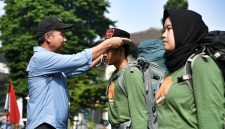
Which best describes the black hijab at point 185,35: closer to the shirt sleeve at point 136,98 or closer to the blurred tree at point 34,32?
the shirt sleeve at point 136,98

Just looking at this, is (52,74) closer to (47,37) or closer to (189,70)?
(47,37)

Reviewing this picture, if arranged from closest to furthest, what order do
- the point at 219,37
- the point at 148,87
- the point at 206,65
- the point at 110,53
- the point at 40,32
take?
1. the point at 206,65
2. the point at 219,37
3. the point at 148,87
4. the point at 110,53
5. the point at 40,32

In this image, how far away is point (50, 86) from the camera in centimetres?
536

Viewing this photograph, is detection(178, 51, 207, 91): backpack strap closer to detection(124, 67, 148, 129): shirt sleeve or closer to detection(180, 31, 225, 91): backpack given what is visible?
detection(180, 31, 225, 91): backpack

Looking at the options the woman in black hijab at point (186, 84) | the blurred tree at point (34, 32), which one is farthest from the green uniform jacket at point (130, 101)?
the blurred tree at point (34, 32)

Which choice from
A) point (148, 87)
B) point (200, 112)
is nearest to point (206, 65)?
point (200, 112)

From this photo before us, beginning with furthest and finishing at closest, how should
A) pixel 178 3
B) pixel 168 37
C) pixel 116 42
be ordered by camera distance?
pixel 178 3
pixel 116 42
pixel 168 37

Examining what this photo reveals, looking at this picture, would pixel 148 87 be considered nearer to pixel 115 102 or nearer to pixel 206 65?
pixel 115 102

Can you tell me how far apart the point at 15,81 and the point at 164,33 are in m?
37.1

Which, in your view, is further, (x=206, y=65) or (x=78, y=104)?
(x=78, y=104)

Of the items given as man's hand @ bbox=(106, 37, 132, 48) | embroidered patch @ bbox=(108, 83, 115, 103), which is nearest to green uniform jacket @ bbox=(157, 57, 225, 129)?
embroidered patch @ bbox=(108, 83, 115, 103)

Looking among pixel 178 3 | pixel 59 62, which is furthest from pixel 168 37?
pixel 178 3

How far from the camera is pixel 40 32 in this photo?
5668 millimetres

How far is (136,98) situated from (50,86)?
1.10m
